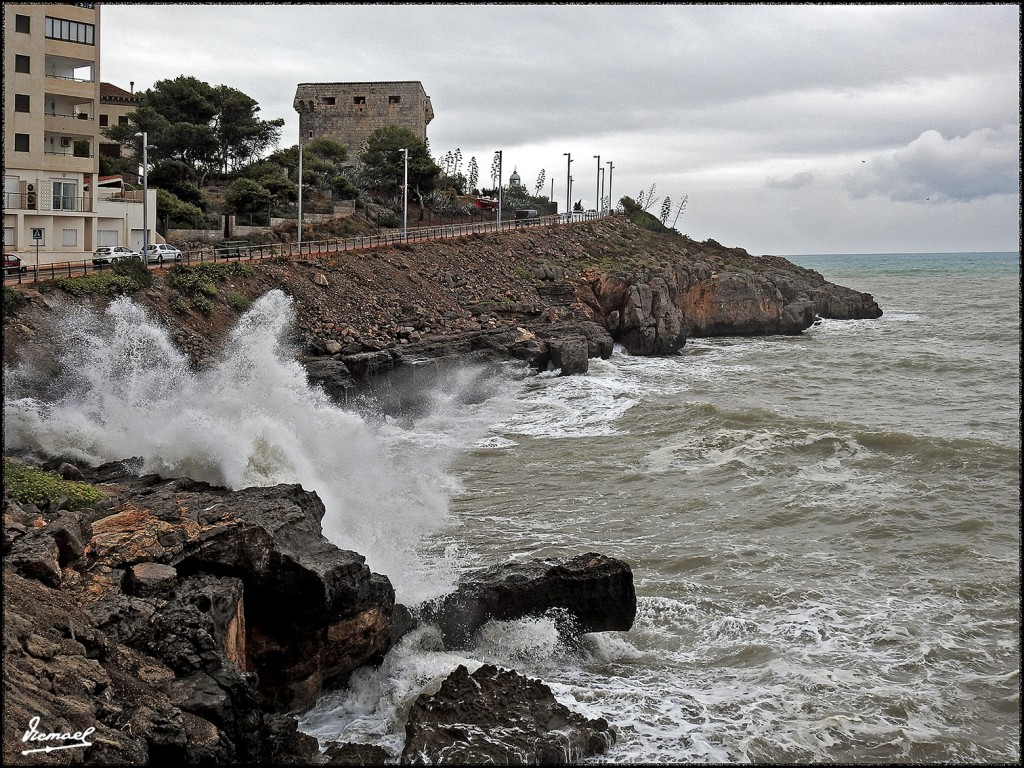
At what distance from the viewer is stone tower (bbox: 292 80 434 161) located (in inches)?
2783

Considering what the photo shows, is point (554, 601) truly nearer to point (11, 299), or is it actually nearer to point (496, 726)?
point (496, 726)

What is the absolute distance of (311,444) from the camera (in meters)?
18.1

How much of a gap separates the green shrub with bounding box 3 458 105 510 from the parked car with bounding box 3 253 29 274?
14.5m

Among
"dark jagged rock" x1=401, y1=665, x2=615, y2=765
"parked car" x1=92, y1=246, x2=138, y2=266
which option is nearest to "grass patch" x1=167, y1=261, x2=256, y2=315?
"parked car" x1=92, y1=246, x2=138, y2=266

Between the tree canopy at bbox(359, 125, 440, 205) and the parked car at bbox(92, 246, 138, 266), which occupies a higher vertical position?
the tree canopy at bbox(359, 125, 440, 205)

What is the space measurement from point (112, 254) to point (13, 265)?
454 centimetres

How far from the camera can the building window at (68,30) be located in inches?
1353

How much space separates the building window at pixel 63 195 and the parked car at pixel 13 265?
449cm

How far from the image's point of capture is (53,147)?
3688 cm

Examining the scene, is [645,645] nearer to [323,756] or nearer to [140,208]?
[323,756]

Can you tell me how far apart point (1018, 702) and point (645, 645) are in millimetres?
4241

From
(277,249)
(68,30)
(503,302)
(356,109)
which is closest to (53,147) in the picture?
(68,30)

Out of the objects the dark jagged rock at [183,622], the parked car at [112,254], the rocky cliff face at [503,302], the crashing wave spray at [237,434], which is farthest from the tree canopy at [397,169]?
the dark jagged rock at [183,622]

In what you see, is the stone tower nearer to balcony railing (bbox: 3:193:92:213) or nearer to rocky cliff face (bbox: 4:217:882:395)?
rocky cliff face (bbox: 4:217:882:395)
